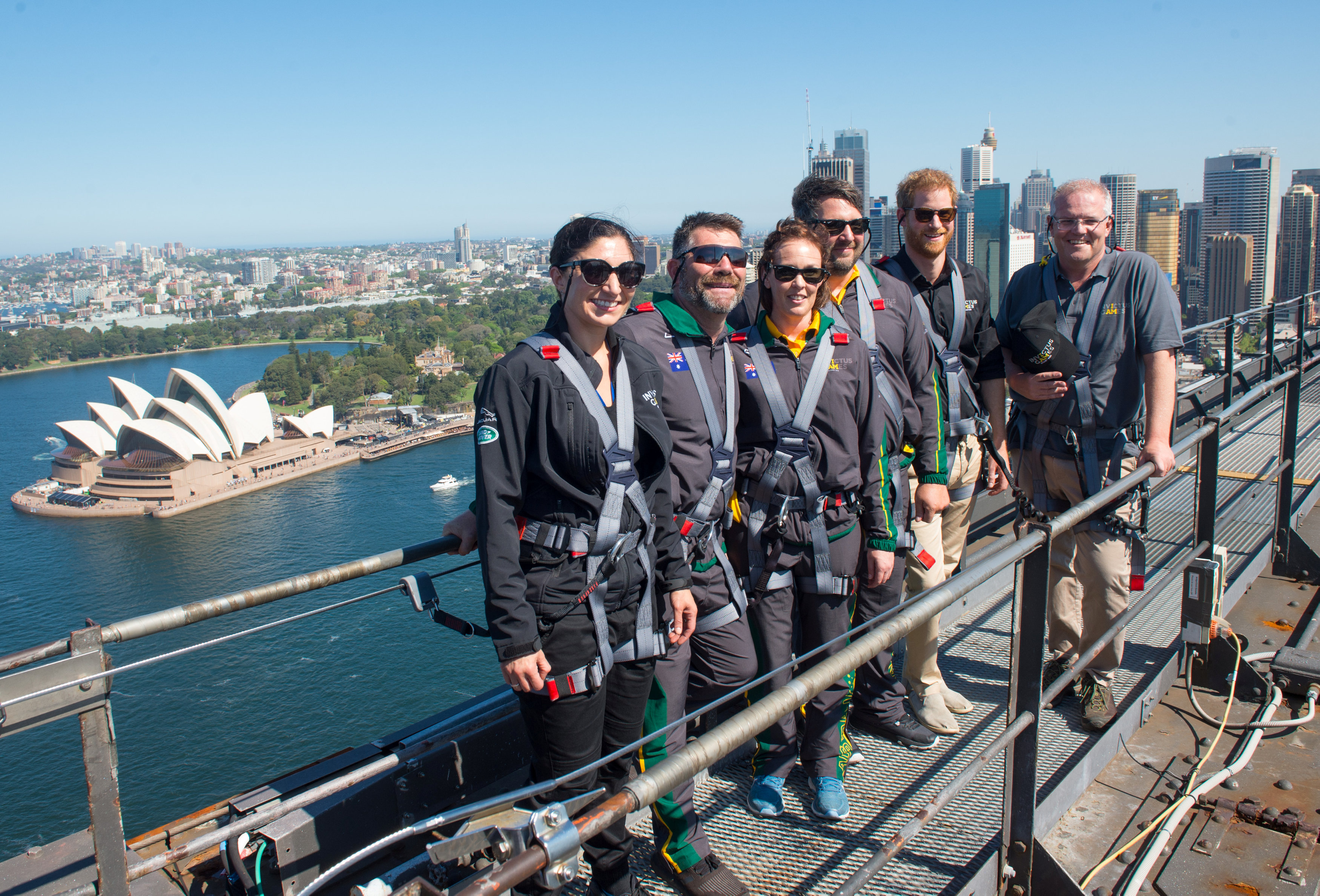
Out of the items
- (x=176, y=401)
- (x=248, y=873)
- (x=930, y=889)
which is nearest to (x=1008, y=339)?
(x=930, y=889)

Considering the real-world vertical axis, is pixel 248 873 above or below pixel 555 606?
below

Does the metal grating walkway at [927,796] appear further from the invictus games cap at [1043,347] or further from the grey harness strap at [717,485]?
the invictus games cap at [1043,347]

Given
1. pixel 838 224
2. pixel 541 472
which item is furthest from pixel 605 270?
pixel 838 224

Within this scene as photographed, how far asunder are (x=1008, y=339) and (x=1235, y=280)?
37.0 meters

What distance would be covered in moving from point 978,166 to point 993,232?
147 ft

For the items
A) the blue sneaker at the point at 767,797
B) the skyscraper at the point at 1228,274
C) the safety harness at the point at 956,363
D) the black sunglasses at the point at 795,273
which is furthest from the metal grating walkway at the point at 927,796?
the skyscraper at the point at 1228,274

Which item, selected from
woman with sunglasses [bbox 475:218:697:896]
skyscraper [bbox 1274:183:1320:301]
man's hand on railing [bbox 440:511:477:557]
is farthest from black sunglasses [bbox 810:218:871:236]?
skyscraper [bbox 1274:183:1320:301]

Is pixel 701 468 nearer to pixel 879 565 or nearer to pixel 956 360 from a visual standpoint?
pixel 879 565

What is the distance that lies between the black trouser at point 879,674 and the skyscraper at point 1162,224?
38698 mm

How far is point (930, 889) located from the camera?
1.72m

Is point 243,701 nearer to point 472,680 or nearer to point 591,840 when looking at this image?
point 472,680

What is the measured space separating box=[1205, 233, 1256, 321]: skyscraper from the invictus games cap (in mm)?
34663

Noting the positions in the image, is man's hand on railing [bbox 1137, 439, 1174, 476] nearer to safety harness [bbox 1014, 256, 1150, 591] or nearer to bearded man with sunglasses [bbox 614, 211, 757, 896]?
safety harness [bbox 1014, 256, 1150, 591]

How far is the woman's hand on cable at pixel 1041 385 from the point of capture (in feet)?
7.86
